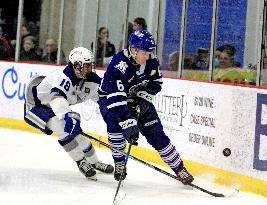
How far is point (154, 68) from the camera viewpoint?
4.64m

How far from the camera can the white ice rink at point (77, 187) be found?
409cm

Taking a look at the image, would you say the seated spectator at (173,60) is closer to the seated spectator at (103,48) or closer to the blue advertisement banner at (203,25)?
the blue advertisement banner at (203,25)

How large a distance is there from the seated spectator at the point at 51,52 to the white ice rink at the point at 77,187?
2.20 meters

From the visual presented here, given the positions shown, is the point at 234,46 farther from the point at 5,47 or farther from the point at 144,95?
the point at 5,47

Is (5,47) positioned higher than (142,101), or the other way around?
(5,47)

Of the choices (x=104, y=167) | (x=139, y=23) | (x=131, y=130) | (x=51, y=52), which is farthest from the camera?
(x=51, y=52)

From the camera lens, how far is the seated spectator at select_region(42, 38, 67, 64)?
26.3 ft

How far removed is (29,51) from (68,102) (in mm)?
3698

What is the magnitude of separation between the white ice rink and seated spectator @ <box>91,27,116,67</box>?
1.73 metres

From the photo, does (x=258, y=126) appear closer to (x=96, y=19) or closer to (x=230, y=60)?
(x=230, y=60)

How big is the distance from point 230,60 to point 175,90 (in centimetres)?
54

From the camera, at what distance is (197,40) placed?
618 cm

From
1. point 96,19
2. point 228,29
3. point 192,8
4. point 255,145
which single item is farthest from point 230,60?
point 96,19

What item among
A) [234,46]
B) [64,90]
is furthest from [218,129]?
[64,90]
